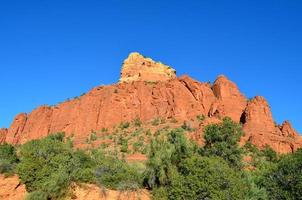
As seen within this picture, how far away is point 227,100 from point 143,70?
133 feet

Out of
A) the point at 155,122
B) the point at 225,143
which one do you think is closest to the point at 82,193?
the point at 225,143

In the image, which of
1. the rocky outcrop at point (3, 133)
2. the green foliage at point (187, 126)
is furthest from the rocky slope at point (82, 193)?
the rocky outcrop at point (3, 133)

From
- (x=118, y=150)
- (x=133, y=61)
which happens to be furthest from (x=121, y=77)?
(x=118, y=150)

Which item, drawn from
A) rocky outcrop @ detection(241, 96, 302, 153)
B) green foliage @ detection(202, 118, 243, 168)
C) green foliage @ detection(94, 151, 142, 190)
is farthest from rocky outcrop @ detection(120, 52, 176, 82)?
green foliage @ detection(94, 151, 142, 190)

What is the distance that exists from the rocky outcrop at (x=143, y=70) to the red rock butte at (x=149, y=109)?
3314mm

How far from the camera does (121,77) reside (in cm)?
13838

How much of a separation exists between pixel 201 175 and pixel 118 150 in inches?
1834

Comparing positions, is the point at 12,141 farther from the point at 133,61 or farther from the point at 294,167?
the point at 294,167

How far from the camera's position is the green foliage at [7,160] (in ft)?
146

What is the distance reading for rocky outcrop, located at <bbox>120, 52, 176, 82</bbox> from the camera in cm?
12875

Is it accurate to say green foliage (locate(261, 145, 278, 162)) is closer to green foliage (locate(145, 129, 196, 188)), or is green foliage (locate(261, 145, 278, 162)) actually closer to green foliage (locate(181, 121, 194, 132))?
green foliage (locate(181, 121, 194, 132))

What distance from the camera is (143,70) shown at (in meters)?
132

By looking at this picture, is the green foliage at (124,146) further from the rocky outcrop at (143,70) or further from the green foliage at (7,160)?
the rocky outcrop at (143,70)

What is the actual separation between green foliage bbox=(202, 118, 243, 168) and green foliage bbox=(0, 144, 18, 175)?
19559mm
